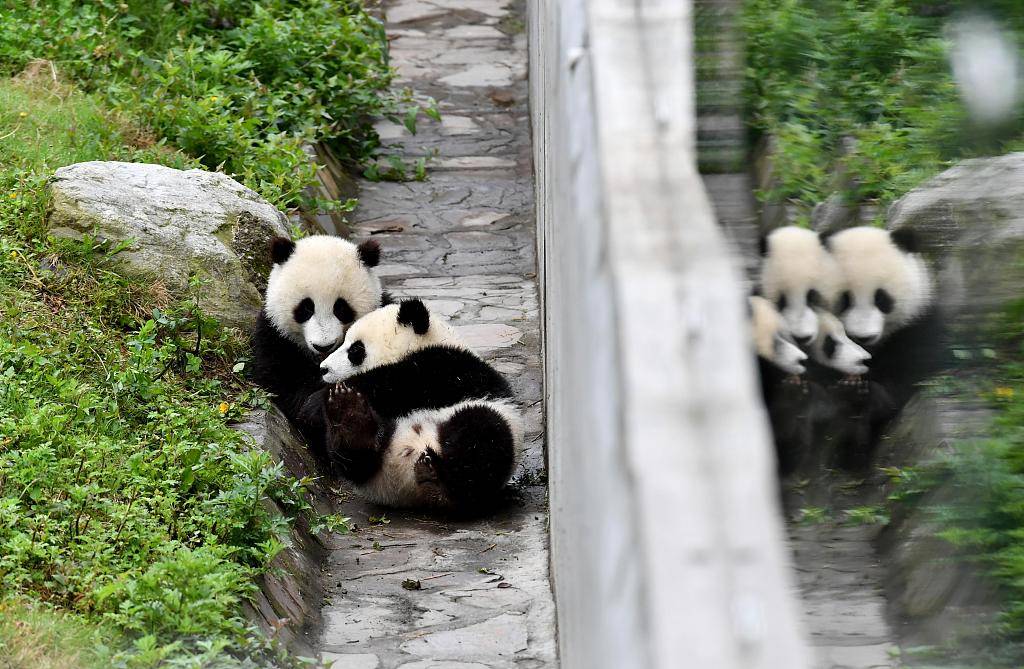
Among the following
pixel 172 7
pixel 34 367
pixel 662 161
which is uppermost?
pixel 662 161

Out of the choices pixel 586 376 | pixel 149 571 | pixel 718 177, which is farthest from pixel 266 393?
pixel 718 177

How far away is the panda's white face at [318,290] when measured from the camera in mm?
4734

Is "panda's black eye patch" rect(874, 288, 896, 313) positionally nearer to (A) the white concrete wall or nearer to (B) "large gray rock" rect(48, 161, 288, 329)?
(A) the white concrete wall

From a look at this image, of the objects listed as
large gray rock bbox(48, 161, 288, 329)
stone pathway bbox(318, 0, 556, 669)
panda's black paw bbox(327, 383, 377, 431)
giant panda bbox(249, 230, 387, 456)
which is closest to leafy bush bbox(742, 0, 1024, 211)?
stone pathway bbox(318, 0, 556, 669)

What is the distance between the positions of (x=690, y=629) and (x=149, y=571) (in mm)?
2259

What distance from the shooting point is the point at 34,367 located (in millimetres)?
4066

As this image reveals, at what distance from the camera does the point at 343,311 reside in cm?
486

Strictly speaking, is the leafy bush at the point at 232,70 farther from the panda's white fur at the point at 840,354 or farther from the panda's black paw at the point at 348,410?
the panda's white fur at the point at 840,354

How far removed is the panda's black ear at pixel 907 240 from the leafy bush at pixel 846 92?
0.06 m

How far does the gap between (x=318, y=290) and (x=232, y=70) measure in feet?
9.16

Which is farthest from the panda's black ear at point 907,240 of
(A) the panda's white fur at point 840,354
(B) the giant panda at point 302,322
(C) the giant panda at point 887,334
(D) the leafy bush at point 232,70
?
(D) the leafy bush at point 232,70

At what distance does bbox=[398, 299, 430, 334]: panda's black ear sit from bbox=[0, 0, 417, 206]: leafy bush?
1699mm

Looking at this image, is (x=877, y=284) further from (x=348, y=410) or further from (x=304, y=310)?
(x=304, y=310)

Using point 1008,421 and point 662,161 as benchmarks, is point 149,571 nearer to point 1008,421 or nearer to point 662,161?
point 662,161
